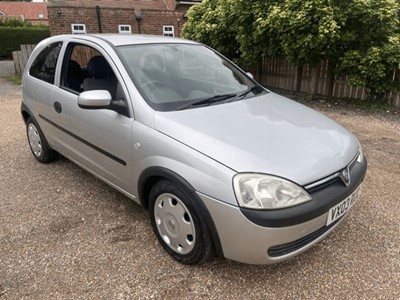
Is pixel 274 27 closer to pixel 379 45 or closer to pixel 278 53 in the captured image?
pixel 278 53

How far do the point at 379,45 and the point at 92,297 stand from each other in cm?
691

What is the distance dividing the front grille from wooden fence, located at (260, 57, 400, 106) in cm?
600

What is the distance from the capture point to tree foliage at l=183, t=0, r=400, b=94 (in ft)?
20.8

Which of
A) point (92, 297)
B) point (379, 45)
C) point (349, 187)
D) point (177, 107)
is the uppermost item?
point (379, 45)

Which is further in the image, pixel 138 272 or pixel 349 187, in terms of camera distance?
pixel 138 272

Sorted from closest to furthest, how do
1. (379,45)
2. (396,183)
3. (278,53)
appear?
1. (396,183)
2. (379,45)
3. (278,53)

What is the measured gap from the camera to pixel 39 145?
416 centimetres

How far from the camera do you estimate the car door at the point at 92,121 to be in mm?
2639

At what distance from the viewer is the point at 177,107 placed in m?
2.53

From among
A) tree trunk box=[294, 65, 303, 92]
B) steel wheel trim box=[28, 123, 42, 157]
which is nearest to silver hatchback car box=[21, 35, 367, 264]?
steel wheel trim box=[28, 123, 42, 157]

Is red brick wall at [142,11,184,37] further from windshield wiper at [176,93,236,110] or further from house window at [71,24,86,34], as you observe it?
windshield wiper at [176,93,236,110]

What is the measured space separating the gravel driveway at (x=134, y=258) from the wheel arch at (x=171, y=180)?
35 centimetres

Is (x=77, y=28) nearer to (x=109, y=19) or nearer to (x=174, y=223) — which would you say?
(x=109, y=19)

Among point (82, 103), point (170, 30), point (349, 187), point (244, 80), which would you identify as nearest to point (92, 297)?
point (82, 103)
